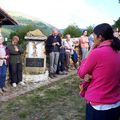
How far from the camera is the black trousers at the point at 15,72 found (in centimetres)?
1372

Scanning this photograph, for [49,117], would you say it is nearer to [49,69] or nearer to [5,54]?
[5,54]

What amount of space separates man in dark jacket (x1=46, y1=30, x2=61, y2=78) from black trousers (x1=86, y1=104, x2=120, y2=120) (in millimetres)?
10610

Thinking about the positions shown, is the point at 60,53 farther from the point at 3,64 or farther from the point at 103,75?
the point at 103,75

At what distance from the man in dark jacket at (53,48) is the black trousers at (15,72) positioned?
198 cm

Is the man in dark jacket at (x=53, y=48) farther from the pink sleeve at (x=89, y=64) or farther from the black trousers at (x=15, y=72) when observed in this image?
the pink sleeve at (x=89, y=64)

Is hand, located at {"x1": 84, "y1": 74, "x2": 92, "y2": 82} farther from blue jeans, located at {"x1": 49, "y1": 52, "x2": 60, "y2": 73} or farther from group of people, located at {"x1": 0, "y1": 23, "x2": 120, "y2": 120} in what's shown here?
blue jeans, located at {"x1": 49, "y1": 52, "x2": 60, "y2": 73}

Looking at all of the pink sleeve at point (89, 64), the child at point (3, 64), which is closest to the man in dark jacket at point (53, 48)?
the child at point (3, 64)

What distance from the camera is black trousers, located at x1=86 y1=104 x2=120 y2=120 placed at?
4.96 m

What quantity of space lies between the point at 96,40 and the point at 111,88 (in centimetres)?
60

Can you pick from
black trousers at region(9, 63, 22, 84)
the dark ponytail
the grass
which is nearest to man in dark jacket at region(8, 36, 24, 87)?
black trousers at region(9, 63, 22, 84)

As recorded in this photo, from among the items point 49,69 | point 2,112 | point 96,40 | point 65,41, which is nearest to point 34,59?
point 49,69

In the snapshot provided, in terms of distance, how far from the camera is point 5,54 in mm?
12875

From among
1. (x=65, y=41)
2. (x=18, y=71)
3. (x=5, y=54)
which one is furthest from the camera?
(x=65, y=41)

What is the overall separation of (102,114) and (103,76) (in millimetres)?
445
